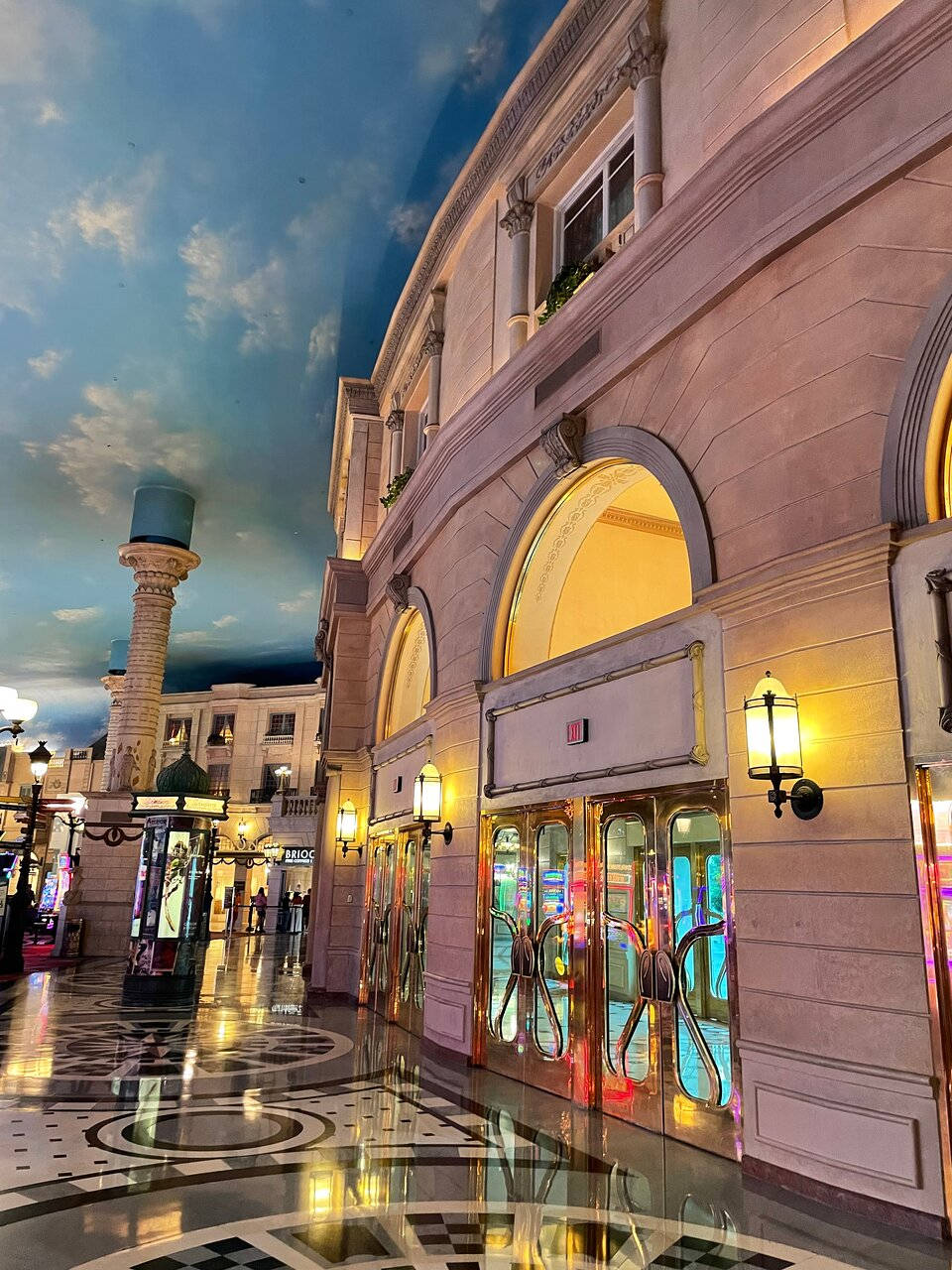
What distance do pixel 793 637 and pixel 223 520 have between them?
713 inches

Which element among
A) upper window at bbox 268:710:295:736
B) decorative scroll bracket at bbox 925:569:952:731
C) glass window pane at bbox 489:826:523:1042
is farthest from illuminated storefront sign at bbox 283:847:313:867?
decorative scroll bracket at bbox 925:569:952:731

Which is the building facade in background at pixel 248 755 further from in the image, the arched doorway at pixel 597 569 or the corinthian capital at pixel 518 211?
the corinthian capital at pixel 518 211

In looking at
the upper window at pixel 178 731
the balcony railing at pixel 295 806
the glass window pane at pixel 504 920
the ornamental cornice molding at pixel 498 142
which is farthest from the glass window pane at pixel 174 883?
the upper window at pixel 178 731

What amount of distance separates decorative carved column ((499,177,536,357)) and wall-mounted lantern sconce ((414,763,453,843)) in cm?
433

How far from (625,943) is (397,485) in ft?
26.5

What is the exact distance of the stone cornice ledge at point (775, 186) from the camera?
4.46 metres

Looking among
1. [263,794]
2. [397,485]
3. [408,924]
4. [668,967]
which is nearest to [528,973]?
[668,967]

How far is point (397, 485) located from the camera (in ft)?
40.6

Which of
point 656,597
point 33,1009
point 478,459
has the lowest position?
point 33,1009

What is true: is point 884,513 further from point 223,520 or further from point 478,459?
point 223,520

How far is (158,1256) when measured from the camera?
3.20 m

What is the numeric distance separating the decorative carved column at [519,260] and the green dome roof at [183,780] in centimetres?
812

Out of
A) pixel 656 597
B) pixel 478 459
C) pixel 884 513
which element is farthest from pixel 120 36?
pixel 884 513

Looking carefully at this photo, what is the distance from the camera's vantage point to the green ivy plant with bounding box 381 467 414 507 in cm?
1227
